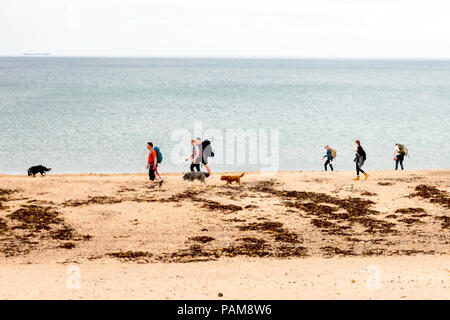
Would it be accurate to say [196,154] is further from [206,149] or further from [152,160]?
[152,160]

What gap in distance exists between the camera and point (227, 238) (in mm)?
16031

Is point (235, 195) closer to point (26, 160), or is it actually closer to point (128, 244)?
point (128, 244)

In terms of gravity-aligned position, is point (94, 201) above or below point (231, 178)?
below

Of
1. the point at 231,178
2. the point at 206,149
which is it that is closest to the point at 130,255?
the point at 206,149

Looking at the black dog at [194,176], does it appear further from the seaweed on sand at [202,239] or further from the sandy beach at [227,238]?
the seaweed on sand at [202,239]

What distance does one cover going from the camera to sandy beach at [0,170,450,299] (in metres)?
11.6

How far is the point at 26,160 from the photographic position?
39.7 m

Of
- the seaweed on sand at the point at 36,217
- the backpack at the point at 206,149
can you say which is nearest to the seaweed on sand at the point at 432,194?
the backpack at the point at 206,149

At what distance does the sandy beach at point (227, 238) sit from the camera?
11.6 metres

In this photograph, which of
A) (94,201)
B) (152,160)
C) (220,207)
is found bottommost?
(220,207)

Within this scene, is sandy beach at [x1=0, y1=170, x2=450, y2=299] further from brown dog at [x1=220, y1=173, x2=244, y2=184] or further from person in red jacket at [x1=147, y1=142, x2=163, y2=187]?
person in red jacket at [x1=147, y1=142, x2=163, y2=187]

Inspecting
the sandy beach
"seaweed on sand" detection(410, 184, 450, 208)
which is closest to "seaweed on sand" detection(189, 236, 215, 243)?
the sandy beach

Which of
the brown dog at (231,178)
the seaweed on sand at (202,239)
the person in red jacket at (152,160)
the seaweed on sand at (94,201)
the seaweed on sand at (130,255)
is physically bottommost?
the seaweed on sand at (130,255)
